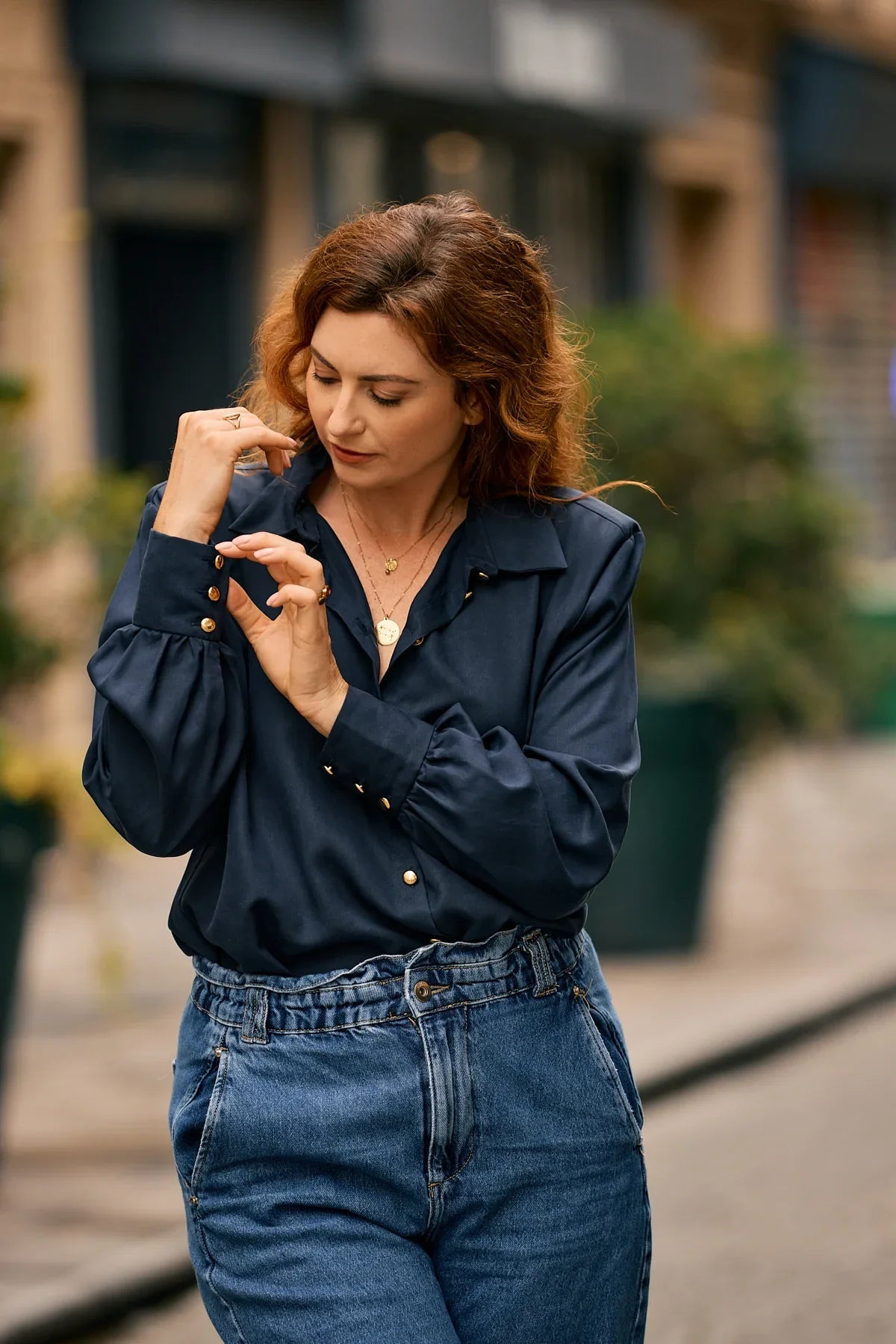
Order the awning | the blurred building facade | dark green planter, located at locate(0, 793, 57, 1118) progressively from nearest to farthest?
dark green planter, located at locate(0, 793, 57, 1118) → the awning → the blurred building facade

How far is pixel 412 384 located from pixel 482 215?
0.74 feet

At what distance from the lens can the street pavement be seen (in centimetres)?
459

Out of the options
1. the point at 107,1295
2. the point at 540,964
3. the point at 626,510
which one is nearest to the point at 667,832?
the point at 626,510

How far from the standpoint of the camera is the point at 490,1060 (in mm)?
2346

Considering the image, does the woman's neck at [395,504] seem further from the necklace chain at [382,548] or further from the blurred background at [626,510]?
the blurred background at [626,510]

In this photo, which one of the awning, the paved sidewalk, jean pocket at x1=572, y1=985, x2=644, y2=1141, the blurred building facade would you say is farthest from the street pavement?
the awning

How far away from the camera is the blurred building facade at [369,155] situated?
952 centimetres

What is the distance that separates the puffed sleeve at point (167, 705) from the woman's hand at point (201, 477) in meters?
0.02

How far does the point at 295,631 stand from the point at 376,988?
40cm

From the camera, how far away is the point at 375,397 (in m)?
2.33

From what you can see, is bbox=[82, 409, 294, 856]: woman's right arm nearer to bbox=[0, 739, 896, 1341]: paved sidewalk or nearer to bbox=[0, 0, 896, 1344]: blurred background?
bbox=[0, 739, 896, 1341]: paved sidewalk

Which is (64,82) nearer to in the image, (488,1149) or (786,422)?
(786,422)

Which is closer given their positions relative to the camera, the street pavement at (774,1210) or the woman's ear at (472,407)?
the woman's ear at (472,407)

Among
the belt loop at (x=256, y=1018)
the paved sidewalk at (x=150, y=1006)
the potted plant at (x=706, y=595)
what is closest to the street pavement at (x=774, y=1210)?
the paved sidewalk at (x=150, y=1006)
